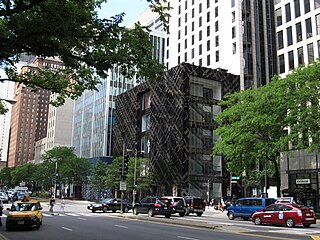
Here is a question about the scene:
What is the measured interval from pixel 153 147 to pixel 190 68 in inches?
636

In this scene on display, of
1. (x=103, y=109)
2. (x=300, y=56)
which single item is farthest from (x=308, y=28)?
(x=103, y=109)

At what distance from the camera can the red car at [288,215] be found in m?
23.2

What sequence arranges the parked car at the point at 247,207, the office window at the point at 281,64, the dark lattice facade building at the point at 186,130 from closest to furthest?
the parked car at the point at 247,207, the office window at the point at 281,64, the dark lattice facade building at the point at 186,130

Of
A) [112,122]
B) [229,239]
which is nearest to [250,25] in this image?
[112,122]

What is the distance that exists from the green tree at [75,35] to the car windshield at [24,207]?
35.1 ft

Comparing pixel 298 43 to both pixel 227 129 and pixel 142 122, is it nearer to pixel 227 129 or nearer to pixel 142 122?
pixel 227 129

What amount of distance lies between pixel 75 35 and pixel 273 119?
25.3 m

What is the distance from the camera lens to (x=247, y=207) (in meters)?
31.1

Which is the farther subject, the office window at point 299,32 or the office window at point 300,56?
the office window at point 299,32

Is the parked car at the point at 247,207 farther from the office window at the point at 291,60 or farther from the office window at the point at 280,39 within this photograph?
the office window at the point at 280,39

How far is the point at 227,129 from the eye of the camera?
123 feet

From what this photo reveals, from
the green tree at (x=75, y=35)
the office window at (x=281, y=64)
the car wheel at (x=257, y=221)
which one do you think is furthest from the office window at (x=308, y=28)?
the green tree at (x=75, y=35)

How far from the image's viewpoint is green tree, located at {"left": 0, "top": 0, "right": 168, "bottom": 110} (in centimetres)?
1017

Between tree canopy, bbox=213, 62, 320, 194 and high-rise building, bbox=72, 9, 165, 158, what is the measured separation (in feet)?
179
